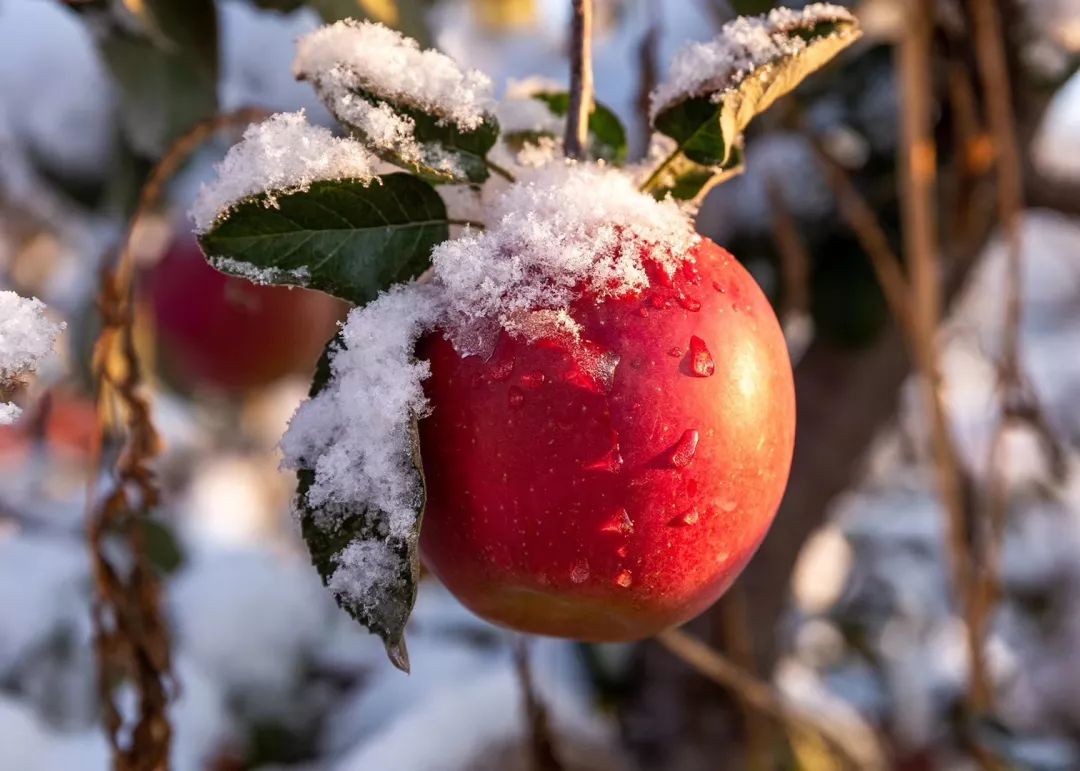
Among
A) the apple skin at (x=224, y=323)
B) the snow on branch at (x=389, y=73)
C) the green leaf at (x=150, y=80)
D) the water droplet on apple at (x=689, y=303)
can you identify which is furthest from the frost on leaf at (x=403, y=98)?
the apple skin at (x=224, y=323)

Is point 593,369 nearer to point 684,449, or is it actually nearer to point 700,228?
point 684,449

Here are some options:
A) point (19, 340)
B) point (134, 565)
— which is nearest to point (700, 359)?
point (19, 340)

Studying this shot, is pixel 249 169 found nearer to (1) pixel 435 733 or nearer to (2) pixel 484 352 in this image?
(2) pixel 484 352

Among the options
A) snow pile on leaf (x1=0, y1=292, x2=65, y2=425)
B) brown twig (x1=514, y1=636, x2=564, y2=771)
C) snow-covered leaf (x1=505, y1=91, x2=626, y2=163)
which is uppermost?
snow pile on leaf (x1=0, y1=292, x2=65, y2=425)

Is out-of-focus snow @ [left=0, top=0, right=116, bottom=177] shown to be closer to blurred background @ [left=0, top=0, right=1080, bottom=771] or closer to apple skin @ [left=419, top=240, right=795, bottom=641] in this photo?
blurred background @ [left=0, top=0, right=1080, bottom=771]

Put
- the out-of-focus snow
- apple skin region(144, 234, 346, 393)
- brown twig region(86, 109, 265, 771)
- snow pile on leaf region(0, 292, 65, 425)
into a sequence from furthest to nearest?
apple skin region(144, 234, 346, 393) → the out-of-focus snow → brown twig region(86, 109, 265, 771) → snow pile on leaf region(0, 292, 65, 425)

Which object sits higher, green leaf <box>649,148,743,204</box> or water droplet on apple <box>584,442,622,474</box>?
green leaf <box>649,148,743,204</box>

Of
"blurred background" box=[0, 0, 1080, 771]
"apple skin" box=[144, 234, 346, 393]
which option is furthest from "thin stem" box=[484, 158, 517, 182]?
"apple skin" box=[144, 234, 346, 393]
